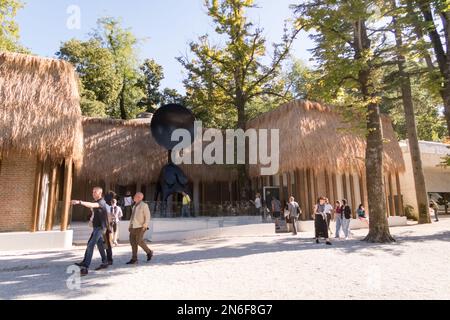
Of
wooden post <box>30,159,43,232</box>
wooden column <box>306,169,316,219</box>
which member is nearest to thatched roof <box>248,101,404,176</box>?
wooden column <box>306,169,316,219</box>

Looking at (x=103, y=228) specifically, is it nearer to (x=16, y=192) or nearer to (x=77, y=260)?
(x=77, y=260)

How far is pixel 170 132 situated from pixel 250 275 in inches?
440

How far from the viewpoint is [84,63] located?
82.5 feet

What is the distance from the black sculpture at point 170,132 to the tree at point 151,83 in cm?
1490

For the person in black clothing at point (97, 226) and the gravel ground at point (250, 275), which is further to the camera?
the person in black clothing at point (97, 226)

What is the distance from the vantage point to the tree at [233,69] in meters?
18.3

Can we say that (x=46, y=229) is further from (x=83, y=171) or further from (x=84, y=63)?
(x=84, y=63)

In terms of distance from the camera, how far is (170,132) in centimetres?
1577

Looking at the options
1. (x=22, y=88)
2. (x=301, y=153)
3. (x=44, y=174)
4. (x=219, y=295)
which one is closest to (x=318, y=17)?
(x=301, y=153)

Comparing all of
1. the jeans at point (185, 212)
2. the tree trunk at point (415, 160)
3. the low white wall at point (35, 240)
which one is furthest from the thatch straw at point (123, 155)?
the tree trunk at point (415, 160)

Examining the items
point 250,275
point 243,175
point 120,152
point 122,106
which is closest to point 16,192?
point 120,152

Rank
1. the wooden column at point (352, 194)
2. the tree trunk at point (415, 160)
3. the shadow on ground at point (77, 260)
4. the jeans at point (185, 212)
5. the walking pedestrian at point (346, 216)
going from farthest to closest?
the wooden column at point (352, 194) → the tree trunk at point (415, 160) → the jeans at point (185, 212) → the walking pedestrian at point (346, 216) → the shadow on ground at point (77, 260)

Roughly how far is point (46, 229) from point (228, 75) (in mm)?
13286

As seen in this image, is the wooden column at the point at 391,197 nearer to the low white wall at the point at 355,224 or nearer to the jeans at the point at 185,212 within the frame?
the low white wall at the point at 355,224
